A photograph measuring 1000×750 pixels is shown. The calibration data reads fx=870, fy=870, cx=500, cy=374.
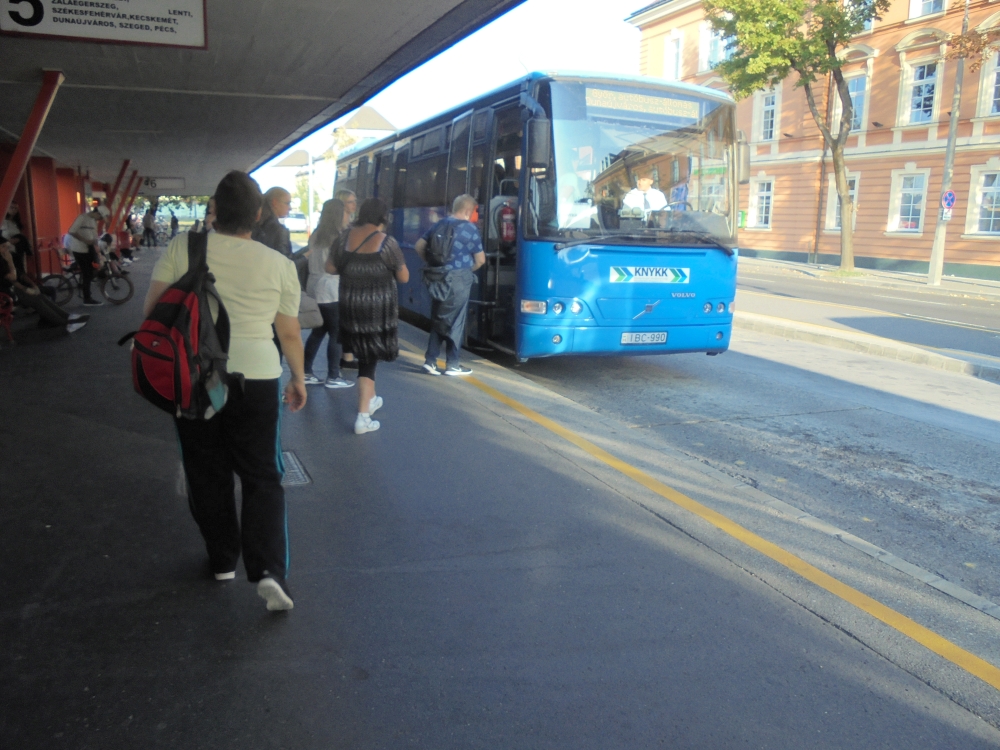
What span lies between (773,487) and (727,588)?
6.24 ft

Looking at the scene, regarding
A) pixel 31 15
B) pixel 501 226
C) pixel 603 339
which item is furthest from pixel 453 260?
pixel 31 15

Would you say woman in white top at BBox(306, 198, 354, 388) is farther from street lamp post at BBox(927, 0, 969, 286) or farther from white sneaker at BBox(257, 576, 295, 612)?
street lamp post at BBox(927, 0, 969, 286)

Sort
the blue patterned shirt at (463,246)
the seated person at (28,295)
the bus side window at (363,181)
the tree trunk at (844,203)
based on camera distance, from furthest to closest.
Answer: the tree trunk at (844,203) < the bus side window at (363,181) < the seated person at (28,295) < the blue patterned shirt at (463,246)

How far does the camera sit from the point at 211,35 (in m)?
8.62

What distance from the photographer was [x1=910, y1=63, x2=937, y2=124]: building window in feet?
103

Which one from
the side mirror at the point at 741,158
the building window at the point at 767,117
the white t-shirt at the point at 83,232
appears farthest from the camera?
the building window at the point at 767,117

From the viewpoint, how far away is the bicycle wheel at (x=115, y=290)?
1578 centimetres

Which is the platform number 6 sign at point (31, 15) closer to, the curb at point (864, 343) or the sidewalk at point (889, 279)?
the curb at point (864, 343)

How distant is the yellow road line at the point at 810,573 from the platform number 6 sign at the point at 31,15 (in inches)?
232

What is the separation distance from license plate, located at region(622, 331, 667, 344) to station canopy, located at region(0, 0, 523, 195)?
336cm

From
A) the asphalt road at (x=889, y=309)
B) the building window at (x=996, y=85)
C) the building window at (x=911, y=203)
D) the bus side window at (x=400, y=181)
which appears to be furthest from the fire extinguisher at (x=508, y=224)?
the building window at (x=911, y=203)

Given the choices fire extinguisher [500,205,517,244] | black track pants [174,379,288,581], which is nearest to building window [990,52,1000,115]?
fire extinguisher [500,205,517,244]

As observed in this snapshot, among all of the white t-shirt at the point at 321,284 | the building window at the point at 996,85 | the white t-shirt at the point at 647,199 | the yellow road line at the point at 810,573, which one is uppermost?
the building window at the point at 996,85

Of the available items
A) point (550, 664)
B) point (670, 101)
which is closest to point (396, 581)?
point (550, 664)
